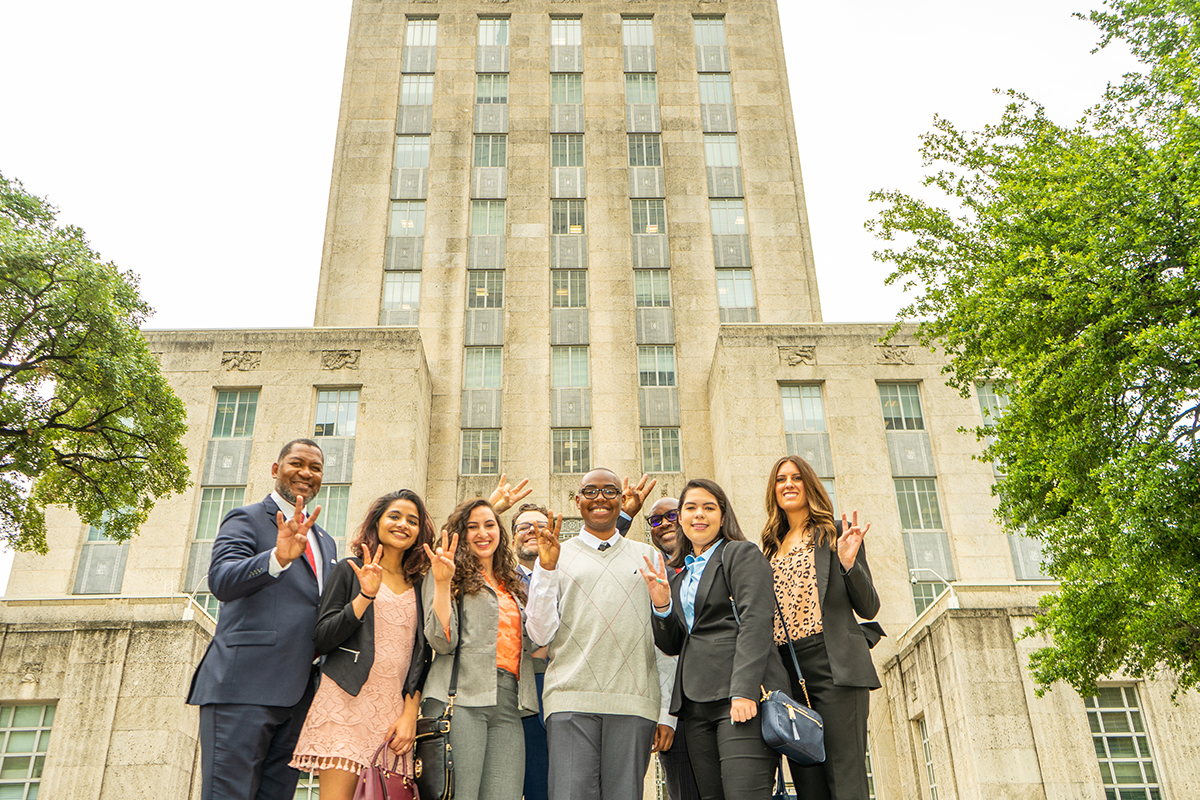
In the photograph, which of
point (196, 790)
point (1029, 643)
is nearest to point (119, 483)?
point (196, 790)

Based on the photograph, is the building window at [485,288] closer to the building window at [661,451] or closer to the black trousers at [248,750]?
the building window at [661,451]

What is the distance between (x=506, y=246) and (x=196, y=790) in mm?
21659

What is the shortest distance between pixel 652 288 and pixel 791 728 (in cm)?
2945

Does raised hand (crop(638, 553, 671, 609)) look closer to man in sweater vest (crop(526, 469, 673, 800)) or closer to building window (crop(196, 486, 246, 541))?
man in sweater vest (crop(526, 469, 673, 800))

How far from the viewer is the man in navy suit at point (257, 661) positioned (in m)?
4.89

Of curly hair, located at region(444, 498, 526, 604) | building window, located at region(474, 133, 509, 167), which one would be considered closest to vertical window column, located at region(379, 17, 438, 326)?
building window, located at region(474, 133, 509, 167)

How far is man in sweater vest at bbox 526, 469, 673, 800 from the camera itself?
5152 millimetres

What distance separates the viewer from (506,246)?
112 feet

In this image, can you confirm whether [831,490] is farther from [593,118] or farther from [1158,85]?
[593,118]

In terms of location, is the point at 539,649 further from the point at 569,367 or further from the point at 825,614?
the point at 569,367

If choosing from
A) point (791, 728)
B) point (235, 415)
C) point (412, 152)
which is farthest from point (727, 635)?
point (412, 152)

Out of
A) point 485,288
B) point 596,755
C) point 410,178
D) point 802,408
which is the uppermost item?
point 410,178

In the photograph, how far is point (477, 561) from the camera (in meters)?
6.13

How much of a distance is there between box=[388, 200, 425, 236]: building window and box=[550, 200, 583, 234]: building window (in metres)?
5.29
